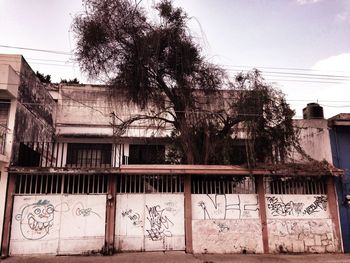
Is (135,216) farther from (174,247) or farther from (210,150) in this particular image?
(210,150)

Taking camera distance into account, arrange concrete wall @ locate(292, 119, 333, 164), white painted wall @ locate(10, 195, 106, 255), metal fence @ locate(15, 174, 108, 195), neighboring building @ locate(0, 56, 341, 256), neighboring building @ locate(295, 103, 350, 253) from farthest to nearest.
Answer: concrete wall @ locate(292, 119, 333, 164) → neighboring building @ locate(295, 103, 350, 253) → metal fence @ locate(15, 174, 108, 195) → neighboring building @ locate(0, 56, 341, 256) → white painted wall @ locate(10, 195, 106, 255)

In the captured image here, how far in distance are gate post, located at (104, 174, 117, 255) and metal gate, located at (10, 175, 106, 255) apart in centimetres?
17

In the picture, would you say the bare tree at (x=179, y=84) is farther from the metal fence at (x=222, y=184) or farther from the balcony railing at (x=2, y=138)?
the balcony railing at (x=2, y=138)

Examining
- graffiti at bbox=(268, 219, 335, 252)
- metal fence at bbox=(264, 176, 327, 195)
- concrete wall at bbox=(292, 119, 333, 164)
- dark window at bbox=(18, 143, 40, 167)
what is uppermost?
concrete wall at bbox=(292, 119, 333, 164)

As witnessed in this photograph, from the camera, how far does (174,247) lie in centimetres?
1126

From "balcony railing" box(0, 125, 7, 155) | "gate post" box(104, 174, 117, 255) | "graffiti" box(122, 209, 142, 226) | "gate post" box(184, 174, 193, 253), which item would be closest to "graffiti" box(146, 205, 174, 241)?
"graffiti" box(122, 209, 142, 226)

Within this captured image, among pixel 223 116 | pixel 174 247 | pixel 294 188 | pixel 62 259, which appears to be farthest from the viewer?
pixel 223 116

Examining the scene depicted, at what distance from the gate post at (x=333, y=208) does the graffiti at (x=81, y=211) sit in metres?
8.66

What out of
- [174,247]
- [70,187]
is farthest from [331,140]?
[70,187]

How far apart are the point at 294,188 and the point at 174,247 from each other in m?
5.12

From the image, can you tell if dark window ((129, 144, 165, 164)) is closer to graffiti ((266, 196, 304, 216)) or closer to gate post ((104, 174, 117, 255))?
gate post ((104, 174, 117, 255))

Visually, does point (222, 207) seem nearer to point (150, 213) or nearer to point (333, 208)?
point (150, 213)

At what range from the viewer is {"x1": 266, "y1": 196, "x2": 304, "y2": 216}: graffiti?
1191 cm

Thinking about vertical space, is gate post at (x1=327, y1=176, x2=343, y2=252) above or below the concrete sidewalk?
above
